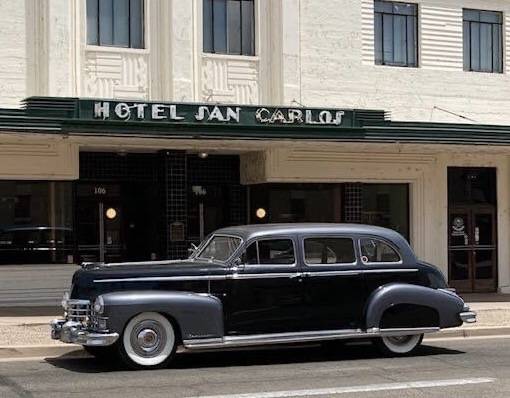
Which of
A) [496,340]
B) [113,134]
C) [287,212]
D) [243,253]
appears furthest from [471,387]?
[287,212]

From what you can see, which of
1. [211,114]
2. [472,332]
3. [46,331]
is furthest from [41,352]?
[472,332]

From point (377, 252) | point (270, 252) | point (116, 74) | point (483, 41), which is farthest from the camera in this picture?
point (483, 41)

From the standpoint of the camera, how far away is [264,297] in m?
11.0

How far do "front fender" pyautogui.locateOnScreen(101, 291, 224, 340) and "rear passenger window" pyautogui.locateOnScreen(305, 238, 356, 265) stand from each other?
148cm

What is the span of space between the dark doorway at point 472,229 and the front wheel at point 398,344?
923 centimetres

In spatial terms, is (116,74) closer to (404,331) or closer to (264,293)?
(264,293)

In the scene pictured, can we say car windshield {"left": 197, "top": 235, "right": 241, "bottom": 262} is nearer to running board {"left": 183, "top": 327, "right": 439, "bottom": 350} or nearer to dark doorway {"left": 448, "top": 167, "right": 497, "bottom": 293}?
running board {"left": 183, "top": 327, "right": 439, "bottom": 350}

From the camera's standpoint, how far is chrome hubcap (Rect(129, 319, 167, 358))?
1052cm

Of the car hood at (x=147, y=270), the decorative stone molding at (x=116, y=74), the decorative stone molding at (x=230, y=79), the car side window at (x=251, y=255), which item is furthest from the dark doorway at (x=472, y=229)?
the car hood at (x=147, y=270)

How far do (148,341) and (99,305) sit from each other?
78 centimetres

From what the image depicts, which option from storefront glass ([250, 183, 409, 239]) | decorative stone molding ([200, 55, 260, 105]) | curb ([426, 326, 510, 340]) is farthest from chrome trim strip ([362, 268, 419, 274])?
storefront glass ([250, 183, 409, 239])

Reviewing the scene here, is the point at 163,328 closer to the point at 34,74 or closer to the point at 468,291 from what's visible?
the point at 34,74

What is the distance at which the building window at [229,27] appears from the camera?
61.2 ft

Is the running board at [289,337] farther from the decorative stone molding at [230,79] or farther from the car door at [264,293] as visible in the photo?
the decorative stone molding at [230,79]
